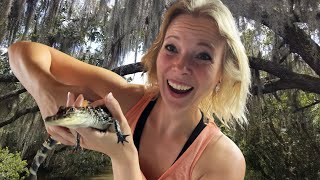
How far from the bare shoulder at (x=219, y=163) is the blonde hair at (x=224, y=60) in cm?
26

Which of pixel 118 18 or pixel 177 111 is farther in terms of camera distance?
pixel 118 18

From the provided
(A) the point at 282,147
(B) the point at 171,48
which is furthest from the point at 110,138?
(A) the point at 282,147

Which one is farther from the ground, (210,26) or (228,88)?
(210,26)

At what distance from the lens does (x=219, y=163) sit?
4.64 feet

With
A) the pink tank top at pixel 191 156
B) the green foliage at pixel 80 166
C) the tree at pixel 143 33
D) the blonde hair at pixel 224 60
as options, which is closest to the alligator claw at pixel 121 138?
the pink tank top at pixel 191 156

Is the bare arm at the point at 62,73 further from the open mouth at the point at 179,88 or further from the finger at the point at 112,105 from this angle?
the finger at the point at 112,105

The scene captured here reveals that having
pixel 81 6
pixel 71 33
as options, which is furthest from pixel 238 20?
pixel 71 33

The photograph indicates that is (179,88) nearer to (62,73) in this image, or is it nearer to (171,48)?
(171,48)

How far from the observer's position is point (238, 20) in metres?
4.35

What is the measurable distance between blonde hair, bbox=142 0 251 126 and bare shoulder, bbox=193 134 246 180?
0.86 feet

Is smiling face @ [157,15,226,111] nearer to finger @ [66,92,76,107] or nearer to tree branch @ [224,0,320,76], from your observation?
finger @ [66,92,76,107]

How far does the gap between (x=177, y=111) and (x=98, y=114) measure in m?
0.50

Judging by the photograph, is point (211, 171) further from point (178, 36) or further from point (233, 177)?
point (178, 36)

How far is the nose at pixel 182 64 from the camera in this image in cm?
140
